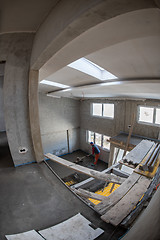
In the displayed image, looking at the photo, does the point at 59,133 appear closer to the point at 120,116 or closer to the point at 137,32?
the point at 120,116

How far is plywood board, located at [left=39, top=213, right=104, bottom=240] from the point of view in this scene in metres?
1.31

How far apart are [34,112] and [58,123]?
7693 mm

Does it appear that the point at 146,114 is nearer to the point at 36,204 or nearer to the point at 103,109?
Result: the point at 103,109

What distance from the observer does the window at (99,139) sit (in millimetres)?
9918

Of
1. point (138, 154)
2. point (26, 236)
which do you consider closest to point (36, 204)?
point (26, 236)

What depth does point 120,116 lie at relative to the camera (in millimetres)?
8469

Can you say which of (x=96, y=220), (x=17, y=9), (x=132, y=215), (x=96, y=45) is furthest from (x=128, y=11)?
(x=96, y=220)

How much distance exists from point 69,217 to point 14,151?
1.98 metres

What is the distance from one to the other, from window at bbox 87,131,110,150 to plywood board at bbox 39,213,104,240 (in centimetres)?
853

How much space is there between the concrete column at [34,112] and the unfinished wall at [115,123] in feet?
20.7

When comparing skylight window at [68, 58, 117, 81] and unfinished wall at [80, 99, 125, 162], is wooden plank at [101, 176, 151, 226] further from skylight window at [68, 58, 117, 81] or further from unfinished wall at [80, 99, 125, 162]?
unfinished wall at [80, 99, 125, 162]

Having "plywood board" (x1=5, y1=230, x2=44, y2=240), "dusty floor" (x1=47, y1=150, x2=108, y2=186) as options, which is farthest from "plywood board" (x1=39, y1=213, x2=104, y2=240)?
"dusty floor" (x1=47, y1=150, x2=108, y2=186)

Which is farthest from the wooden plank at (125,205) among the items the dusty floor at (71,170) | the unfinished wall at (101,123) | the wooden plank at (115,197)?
the unfinished wall at (101,123)

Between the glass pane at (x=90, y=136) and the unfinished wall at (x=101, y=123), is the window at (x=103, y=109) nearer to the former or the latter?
the unfinished wall at (x=101, y=123)
